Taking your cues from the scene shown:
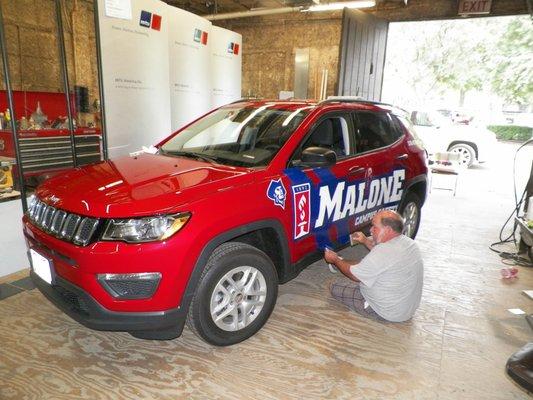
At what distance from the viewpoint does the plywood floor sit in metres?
2.30

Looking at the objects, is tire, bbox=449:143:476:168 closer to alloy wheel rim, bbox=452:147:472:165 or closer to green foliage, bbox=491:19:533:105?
alloy wheel rim, bbox=452:147:472:165

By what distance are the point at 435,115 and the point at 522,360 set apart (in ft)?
37.0

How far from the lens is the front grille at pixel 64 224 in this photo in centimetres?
214

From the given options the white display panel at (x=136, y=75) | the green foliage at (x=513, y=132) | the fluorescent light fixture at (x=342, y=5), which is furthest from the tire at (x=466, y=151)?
the green foliage at (x=513, y=132)

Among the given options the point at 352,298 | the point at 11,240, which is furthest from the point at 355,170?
the point at 11,240

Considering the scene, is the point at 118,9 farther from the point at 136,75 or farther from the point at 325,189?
the point at 325,189

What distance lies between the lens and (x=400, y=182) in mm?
4184

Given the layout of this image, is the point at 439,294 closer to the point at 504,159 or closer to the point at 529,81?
the point at 504,159

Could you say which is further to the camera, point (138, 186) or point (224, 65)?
point (224, 65)

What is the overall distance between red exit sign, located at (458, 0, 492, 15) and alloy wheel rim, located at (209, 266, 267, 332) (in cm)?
869

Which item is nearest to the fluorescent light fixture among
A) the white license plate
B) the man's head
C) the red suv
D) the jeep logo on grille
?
the red suv

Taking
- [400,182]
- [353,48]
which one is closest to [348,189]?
[400,182]

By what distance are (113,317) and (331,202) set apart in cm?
185

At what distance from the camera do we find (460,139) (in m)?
11.4
